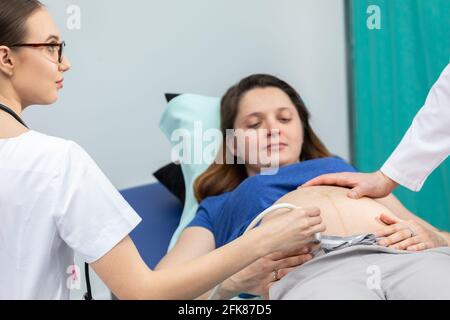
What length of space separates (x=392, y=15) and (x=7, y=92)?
1.77 m

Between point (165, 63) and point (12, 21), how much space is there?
1348mm

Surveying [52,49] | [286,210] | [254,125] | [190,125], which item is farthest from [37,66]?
[190,125]

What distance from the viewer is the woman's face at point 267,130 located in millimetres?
1979

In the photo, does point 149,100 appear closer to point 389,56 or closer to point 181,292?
point 389,56

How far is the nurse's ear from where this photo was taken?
1.21m

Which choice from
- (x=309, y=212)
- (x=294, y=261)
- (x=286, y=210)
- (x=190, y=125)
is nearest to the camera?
(x=309, y=212)

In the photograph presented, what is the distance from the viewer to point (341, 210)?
64.7 inches

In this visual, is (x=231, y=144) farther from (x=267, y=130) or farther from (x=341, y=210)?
(x=341, y=210)

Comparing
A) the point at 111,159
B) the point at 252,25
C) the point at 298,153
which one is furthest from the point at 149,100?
the point at 298,153

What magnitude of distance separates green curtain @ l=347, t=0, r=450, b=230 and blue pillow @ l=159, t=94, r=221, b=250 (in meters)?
0.73

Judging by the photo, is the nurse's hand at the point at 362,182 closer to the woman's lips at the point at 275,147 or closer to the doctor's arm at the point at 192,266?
the woman's lips at the point at 275,147

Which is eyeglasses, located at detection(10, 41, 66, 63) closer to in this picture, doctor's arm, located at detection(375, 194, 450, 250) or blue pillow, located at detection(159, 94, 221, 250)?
doctor's arm, located at detection(375, 194, 450, 250)

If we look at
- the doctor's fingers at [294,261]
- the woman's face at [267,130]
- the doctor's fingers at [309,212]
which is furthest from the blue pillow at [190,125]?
the doctor's fingers at [309,212]

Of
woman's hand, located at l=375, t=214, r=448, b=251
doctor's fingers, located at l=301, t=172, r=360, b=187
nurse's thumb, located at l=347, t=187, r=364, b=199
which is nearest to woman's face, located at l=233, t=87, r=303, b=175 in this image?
doctor's fingers, located at l=301, t=172, r=360, b=187
